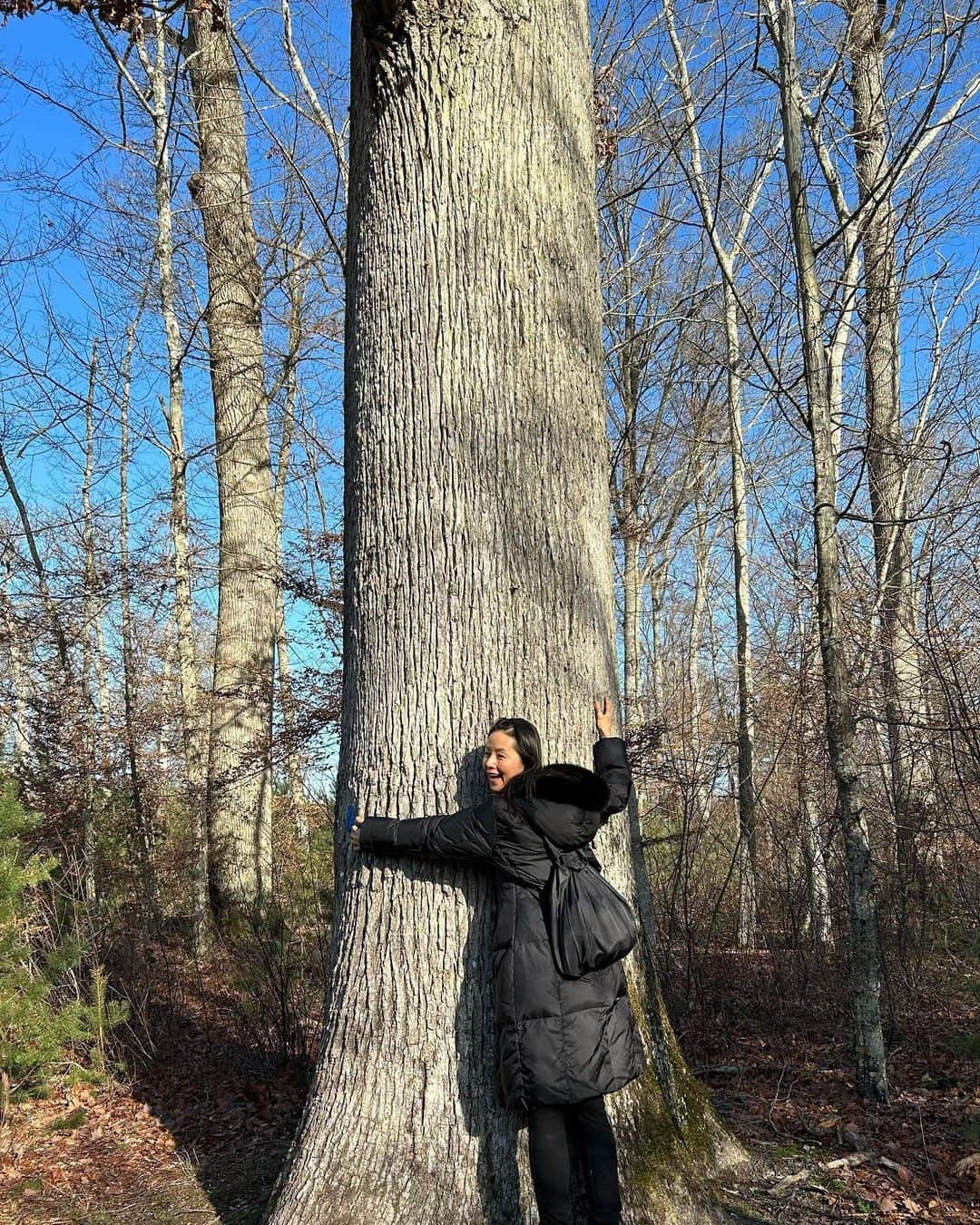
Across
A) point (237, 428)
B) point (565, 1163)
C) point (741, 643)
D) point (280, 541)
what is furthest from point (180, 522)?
point (565, 1163)

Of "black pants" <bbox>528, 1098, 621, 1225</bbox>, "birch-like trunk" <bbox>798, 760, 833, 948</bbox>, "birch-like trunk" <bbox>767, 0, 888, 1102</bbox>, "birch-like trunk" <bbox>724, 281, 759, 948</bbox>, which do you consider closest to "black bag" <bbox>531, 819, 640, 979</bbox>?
"black pants" <bbox>528, 1098, 621, 1225</bbox>

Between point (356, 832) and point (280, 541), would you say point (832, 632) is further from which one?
point (280, 541)

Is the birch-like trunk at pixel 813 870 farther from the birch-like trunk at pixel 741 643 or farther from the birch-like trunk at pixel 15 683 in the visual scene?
the birch-like trunk at pixel 15 683

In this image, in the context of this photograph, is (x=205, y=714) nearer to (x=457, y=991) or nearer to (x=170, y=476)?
(x=170, y=476)

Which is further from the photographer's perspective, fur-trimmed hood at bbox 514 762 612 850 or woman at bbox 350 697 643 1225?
fur-trimmed hood at bbox 514 762 612 850

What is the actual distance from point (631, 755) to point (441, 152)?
19.6 feet

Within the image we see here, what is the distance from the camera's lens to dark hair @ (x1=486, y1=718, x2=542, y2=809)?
2.90 metres

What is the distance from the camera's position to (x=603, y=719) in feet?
10.9

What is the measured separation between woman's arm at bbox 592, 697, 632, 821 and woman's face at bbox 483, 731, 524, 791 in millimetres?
378

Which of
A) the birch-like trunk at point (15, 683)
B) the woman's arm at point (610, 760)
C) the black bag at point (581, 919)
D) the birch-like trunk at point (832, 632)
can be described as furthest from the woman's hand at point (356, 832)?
the birch-like trunk at point (15, 683)

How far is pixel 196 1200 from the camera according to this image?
3783 mm

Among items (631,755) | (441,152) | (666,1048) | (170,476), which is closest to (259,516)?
(170,476)

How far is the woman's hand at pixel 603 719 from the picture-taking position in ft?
10.8

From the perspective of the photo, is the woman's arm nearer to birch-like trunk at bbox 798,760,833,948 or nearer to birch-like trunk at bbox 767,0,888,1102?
birch-like trunk at bbox 767,0,888,1102
